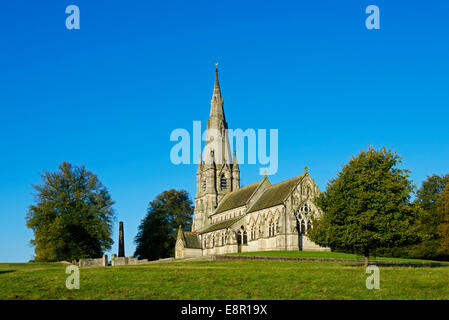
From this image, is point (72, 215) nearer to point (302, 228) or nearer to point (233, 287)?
point (302, 228)

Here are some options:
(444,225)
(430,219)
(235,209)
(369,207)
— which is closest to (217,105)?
(235,209)

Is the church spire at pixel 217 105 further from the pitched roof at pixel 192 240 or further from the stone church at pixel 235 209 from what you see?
the pitched roof at pixel 192 240

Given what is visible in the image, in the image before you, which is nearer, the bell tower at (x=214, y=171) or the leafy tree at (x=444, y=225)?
the leafy tree at (x=444, y=225)

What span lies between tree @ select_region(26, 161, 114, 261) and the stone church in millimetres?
20695

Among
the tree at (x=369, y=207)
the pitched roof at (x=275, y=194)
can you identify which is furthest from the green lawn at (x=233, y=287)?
the pitched roof at (x=275, y=194)

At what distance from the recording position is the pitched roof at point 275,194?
7279 centimetres

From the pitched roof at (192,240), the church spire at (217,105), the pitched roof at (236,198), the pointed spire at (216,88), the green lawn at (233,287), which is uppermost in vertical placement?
the pointed spire at (216,88)

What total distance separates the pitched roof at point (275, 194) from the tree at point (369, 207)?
2912cm

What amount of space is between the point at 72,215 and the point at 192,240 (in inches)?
1079

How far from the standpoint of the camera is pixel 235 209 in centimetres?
8562

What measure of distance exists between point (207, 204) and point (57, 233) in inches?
1513
